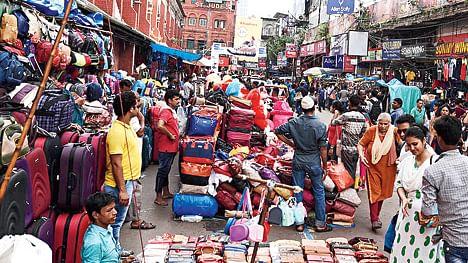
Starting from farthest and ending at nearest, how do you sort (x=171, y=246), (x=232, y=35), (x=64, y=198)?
(x=232, y=35) → (x=171, y=246) → (x=64, y=198)

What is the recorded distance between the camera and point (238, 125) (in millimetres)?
10203

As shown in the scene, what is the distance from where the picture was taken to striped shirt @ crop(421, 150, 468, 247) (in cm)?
377

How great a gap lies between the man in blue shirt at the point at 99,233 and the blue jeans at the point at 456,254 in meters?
2.48

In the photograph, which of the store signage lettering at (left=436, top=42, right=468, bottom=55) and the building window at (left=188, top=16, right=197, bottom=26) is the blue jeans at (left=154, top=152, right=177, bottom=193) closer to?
the store signage lettering at (left=436, top=42, right=468, bottom=55)

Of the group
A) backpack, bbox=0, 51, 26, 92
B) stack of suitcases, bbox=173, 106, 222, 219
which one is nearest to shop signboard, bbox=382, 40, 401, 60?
stack of suitcases, bbox=173, 106, 222, 219

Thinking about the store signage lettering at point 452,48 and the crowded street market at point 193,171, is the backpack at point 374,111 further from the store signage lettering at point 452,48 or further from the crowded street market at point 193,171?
the store signage lettering at point 452,48

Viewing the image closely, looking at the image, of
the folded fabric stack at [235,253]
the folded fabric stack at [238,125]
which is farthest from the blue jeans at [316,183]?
the folded fabric stack at [238,125]

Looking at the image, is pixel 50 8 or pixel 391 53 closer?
pixel 50 8

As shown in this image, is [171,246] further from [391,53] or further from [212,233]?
[391,53]

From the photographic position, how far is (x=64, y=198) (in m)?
4.41

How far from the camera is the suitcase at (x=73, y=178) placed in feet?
14.4

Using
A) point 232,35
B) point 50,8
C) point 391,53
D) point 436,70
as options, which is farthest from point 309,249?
point 232,35

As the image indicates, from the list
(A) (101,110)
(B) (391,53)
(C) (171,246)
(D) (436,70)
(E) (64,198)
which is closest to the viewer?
(E) (64,198)

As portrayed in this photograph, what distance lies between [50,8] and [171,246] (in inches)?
152
